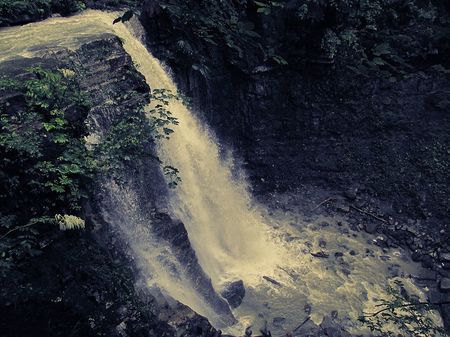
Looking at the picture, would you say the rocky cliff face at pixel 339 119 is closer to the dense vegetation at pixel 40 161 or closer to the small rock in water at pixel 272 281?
the small rock in water at pixel 272 281

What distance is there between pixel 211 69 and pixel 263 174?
12.5 ft

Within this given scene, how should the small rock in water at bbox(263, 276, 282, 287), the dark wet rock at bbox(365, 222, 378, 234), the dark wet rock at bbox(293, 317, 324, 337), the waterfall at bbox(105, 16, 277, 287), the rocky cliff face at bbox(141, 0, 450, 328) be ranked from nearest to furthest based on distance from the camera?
the dark wet rock at bbox(293, 317, 324, 337)
the waterfall at bbox(105, 16, 277, 287)
the small rock in water at bbox(263, 276, 282, 287)
the rocky cliff face at bbox(141, 0, 450, 328)
the dark wet rock at bbox(365, 222, 378, 234)

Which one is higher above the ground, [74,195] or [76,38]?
[76,38]

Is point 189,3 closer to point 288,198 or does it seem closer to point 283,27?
point 283,27

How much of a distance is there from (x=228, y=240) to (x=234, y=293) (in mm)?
2025

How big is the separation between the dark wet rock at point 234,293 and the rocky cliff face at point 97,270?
1.91 ft

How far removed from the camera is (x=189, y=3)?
444 inches

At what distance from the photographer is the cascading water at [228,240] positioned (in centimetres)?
866

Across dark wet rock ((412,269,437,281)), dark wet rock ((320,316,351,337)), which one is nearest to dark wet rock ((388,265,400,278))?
dark wet rock ((412,269,437,281))

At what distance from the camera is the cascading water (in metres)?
8.66

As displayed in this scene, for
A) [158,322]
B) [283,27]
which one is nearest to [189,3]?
[283,27]

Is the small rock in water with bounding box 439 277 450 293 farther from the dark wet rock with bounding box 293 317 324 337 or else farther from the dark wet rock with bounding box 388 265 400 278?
the dark wet rock with bounding box 293 317 324 337

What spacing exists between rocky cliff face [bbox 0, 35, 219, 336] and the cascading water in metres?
0.48

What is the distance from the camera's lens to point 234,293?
31.3ft
